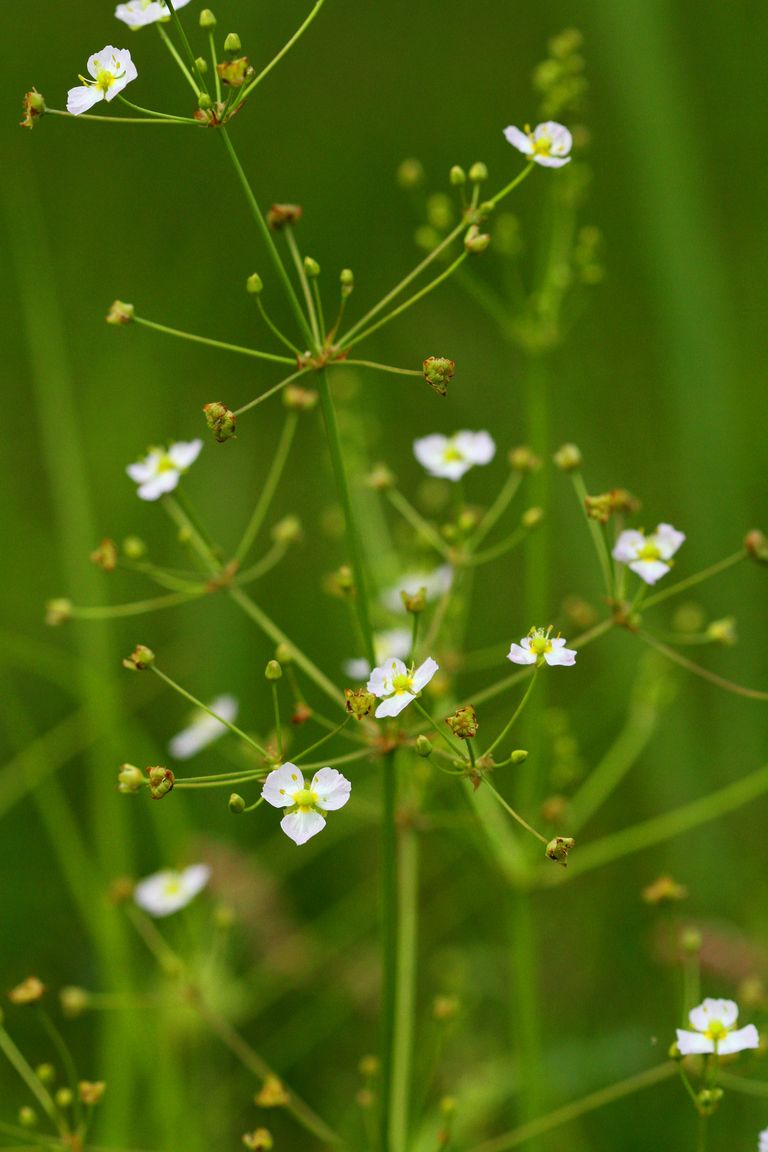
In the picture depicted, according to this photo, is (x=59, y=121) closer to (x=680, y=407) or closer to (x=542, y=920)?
(x=680, y=407)

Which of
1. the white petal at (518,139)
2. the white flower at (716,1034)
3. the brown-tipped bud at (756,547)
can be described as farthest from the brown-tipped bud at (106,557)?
the white flower at (716,1034)

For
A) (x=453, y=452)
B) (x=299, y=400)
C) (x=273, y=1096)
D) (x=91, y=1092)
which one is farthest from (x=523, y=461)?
(x=91, y=1092)

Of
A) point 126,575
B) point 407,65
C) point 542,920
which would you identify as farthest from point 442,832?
point 407,65

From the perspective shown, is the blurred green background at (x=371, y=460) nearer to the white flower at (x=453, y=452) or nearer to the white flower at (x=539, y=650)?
the white flower at (x=453, y=452)

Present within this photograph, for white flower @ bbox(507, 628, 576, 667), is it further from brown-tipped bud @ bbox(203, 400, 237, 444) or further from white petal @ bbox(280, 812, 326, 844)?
brown-tipped bud @ bbox(203, 400, 237, 444)

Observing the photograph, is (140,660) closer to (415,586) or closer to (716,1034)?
(716,1034)

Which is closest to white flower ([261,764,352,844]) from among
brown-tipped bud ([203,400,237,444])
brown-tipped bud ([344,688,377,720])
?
brown-tipped bud ([344,688,377,720])
